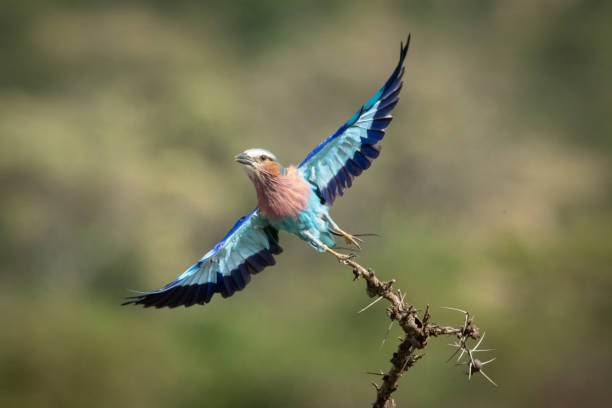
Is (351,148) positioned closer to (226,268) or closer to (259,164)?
(259,164)

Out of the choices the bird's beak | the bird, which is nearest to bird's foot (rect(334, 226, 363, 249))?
the bird

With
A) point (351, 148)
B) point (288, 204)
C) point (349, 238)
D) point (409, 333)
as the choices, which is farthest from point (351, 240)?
point (409, 333)

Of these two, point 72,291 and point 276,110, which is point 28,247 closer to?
point 72,291

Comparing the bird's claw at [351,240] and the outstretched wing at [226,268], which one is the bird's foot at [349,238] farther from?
the outstretched wing at [226,268]

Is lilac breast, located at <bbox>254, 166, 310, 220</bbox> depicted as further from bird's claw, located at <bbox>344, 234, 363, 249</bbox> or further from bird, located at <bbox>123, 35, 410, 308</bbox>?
bird's claw, located at <bbox>344, 234, 363, 249</bbox>

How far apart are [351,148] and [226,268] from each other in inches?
35.6

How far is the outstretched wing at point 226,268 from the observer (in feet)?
10.3

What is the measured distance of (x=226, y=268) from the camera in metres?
3.22

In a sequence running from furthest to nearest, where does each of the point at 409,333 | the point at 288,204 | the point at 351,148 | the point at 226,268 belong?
the point at 226,268
the point at 351,148
the point at 288,204
the point at 409,333

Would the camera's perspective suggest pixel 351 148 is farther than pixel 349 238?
Yes

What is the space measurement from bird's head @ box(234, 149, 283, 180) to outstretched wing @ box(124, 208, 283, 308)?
351 millimetres

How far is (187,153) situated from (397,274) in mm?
3356

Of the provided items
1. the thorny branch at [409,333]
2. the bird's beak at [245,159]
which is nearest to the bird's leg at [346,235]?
the thorny branch at [409,333]

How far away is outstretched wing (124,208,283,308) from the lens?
10.3 feet
